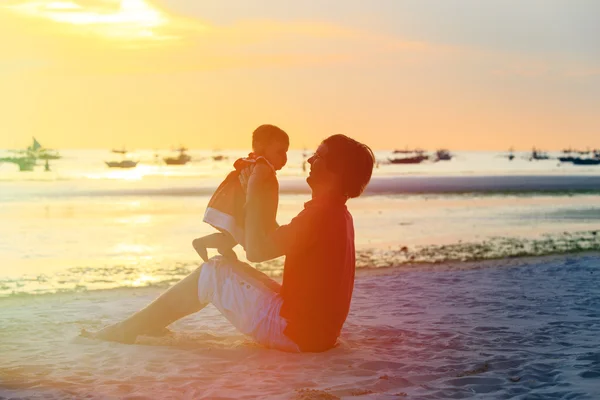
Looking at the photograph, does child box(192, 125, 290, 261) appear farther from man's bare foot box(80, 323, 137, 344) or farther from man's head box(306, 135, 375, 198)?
man's bare foot box(80, 323, 137, 344)

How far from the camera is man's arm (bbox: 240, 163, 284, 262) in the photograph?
5.12 meters

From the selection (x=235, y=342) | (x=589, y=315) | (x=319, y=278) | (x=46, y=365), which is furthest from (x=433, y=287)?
→ (x=46, y=365)

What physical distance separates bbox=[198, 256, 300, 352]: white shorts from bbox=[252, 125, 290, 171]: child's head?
0.82 metres

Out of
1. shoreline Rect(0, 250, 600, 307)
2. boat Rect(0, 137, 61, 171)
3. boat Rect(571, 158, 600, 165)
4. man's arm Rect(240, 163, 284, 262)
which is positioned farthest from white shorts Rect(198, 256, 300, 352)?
boat Rect(571, 158, 600, 165)

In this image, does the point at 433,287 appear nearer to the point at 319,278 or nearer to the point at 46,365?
the point at 319,278

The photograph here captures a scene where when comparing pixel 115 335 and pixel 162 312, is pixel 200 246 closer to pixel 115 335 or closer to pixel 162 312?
pixel 162 312

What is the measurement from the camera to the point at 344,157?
16.8 ft

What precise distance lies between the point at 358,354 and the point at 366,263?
6.86 meters

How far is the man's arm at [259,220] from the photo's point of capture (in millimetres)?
5125

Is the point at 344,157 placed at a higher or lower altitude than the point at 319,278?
higher

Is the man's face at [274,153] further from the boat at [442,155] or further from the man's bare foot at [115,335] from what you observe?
the boat at [442,155]

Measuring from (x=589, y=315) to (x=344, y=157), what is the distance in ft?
12.0

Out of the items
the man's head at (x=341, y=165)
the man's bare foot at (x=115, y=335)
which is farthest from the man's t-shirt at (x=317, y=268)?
the man's bare foot at (x=115, y=335)

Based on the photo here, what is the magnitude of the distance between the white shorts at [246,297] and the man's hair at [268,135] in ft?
3.00
